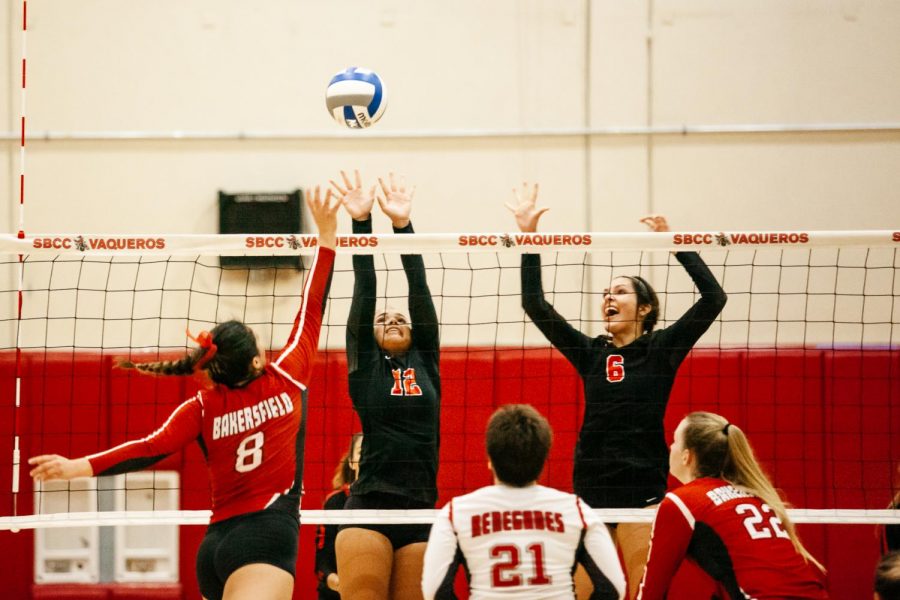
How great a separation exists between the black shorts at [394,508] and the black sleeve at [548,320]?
43.7 inches

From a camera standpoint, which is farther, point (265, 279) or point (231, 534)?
point (265, 279)

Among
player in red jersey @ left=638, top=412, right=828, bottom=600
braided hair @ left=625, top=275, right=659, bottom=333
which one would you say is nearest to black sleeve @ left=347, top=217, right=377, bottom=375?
braided hair @ left=625, top=275, right=659, bottom=333

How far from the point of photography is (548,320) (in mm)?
4859

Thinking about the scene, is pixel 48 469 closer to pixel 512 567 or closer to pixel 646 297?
pixel 512 567

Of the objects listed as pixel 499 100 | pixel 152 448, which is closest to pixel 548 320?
pixel 152 448

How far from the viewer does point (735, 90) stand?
26.2ft

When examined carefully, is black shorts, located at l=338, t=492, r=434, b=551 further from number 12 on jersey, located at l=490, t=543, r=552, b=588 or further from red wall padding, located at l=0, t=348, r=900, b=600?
red wall padding, located at l=0, t=348, r=900, b=600

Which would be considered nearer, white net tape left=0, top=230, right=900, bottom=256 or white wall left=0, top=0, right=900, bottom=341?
white net tape left=0, top=230, right=900, bottom=256

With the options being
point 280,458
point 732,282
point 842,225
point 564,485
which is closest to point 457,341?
point 564,485

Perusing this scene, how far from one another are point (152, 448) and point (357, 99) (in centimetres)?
258

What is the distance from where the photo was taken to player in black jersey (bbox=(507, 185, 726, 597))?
4.72 m

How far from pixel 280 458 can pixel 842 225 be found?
5.99 meters

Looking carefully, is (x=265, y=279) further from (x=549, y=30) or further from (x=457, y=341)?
(x=549, y=30)

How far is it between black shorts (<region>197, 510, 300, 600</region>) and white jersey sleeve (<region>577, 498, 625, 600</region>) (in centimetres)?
123
